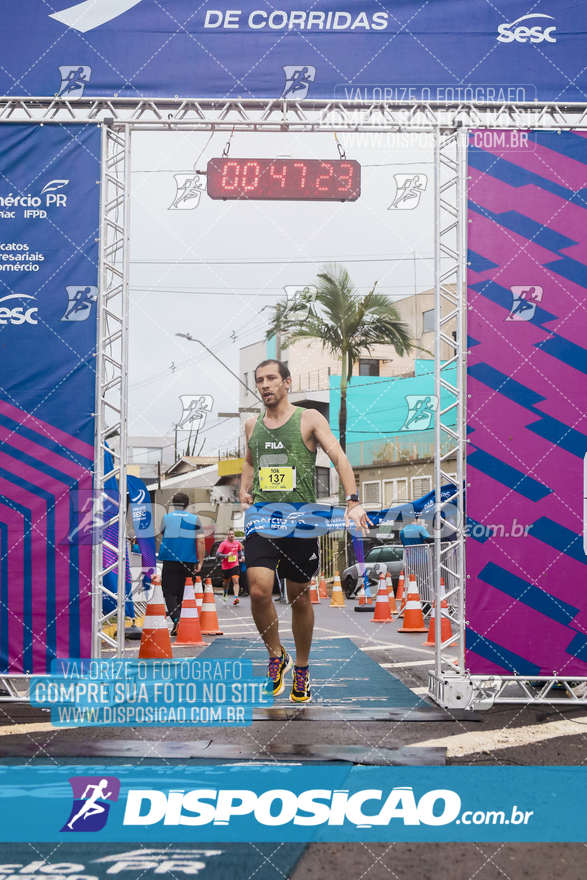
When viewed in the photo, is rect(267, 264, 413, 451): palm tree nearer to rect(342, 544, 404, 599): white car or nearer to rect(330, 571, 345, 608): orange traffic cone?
rect(342, 544, 404, 599): white car

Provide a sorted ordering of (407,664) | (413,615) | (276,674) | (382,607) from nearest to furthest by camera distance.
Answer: (276,674) → (407,664) → (413,615) → (382,607)

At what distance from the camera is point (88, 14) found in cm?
635

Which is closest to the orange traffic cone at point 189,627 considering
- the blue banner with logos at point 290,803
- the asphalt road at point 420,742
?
the asphalt road at point 420,742

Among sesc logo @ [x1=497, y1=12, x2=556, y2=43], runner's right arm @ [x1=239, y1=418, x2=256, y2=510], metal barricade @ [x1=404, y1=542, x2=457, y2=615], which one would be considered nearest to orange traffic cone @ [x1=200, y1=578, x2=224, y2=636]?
metal barricade @ [x1=404, y1=542, x2=457, y2=615]

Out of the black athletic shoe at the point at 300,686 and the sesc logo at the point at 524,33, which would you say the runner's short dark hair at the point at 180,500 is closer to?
the black athletic shoe at the point at 300,686

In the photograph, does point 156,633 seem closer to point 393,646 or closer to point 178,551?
point 178,551

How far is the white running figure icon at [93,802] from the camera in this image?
3444mm

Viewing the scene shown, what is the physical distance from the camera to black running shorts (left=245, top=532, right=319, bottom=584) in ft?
19.0

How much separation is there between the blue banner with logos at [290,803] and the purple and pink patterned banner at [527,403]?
189cm

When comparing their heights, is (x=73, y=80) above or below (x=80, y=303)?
above

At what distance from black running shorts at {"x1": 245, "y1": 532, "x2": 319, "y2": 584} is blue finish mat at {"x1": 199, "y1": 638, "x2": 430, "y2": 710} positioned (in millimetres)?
919

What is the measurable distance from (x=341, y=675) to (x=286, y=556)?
6.72 feet

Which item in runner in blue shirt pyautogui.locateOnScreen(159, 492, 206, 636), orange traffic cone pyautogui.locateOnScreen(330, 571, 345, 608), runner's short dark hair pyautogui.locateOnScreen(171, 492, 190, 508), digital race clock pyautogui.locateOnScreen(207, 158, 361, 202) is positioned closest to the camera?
digital race clock pyautogui.locateOnScreen(207, 158, 361, 202)


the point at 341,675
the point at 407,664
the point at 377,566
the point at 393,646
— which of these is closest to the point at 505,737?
the point at 341,675
